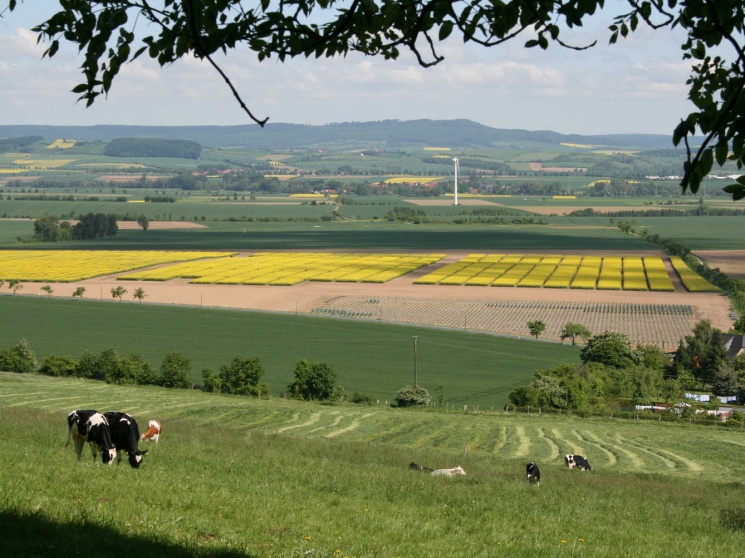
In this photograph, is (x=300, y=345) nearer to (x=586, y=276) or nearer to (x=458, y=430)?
(x=458, y=430)

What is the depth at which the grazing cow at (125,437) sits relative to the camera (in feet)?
51.8

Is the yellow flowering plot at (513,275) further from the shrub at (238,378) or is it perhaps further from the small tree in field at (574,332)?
the shrub at (238,378)

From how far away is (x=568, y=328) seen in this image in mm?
66938

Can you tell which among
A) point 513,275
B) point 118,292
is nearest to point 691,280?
point 513,275

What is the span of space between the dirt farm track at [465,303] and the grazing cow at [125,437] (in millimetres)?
53412

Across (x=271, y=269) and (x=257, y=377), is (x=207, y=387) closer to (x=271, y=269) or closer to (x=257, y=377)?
(x=257, y=377)

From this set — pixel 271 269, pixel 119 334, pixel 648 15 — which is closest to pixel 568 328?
pixel 119 334

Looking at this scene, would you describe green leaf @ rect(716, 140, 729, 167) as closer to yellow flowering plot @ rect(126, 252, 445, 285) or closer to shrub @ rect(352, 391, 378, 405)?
shrub @ rect(352, 391, 378, 405)

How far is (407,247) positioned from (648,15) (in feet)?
433

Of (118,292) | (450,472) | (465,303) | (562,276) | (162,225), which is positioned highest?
(450,472)

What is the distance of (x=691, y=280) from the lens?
97250 millimetres

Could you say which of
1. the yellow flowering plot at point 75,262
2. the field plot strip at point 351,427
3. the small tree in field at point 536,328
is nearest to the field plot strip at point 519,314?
the small tree in field at point 536,328

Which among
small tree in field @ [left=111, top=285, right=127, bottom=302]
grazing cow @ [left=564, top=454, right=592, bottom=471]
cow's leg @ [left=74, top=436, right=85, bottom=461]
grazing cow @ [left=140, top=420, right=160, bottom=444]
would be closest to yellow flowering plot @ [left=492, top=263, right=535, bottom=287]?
small tree in field @ [left=111, top=285, right=127, bottom=302]

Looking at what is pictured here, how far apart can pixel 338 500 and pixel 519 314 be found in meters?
65.0
